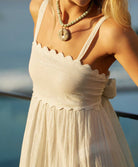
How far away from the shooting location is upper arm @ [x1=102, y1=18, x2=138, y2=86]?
2.94ft

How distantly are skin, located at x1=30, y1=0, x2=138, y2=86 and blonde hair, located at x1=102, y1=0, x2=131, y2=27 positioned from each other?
0.05 feet

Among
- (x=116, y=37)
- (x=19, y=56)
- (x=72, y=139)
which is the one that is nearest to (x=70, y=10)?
(x=116, y=37)

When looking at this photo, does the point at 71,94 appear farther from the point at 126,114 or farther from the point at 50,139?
the point at 126,114

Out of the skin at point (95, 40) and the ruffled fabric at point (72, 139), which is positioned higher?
the skin at point (95, 40)

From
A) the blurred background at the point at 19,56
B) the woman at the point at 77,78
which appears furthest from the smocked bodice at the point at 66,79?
the blurred background at the point at 19,56

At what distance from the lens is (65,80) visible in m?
0.95

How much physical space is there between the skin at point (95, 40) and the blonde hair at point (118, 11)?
0.6 inches

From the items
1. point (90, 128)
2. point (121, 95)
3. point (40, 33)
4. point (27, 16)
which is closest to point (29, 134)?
point (90, 128)

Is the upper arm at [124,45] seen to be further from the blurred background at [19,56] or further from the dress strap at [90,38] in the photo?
the blurred background at [19,56]

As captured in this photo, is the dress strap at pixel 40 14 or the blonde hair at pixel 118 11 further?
the dress strap at pixel 40 14

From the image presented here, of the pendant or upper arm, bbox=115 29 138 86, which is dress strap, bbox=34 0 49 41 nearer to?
the pendant

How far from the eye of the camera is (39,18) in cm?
109

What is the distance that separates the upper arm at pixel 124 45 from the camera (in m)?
0.90

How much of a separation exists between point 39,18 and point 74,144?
1.43ft
